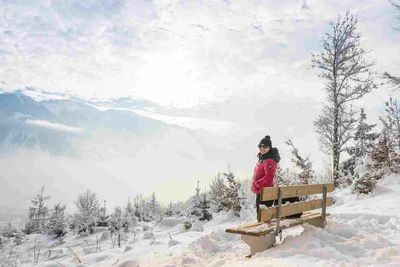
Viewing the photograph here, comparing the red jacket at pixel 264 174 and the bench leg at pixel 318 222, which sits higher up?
the red jacket at pixel 264 174

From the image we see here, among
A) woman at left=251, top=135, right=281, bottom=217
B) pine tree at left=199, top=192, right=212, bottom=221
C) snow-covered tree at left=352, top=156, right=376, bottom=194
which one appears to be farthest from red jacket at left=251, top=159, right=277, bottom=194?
pine tree at left=199, top=192, right=212, bottom=221

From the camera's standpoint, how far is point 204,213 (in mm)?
20094

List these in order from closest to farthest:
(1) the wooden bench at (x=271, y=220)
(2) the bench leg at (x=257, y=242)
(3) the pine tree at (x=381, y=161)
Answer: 1. (1) the wooden bench at (x=271, y=220)
2. (2) the bench leg at (x=257, y=242)
3. (3) the pine tree at (x=381, y=161)

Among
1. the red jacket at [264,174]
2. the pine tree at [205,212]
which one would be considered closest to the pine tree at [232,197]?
the pine tree at [205,212]

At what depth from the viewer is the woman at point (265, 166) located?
756 centimetres

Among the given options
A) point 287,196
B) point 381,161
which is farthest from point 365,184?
point 287,196

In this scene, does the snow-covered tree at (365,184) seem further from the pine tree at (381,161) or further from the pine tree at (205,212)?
the pine tree at (205,212)

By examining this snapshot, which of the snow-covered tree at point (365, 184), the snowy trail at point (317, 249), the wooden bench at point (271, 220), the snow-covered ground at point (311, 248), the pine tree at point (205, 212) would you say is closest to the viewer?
the snowy trail at point (317, 249)

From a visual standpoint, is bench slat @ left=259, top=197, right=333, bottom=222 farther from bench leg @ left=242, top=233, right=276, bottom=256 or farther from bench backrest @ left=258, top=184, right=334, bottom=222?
bench leg @ left=242, top=233, right=276, bottom=256

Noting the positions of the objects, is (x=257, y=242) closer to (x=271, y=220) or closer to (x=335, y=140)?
(x=271, y=220)

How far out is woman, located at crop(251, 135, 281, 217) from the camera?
7559mm

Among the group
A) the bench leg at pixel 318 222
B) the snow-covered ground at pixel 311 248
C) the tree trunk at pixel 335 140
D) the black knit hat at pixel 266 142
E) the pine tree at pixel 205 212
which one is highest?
the tree trunk at pixel 335 140

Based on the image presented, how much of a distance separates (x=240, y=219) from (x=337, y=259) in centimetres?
997

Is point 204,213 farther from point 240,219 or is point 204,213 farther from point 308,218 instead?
point 308,218
